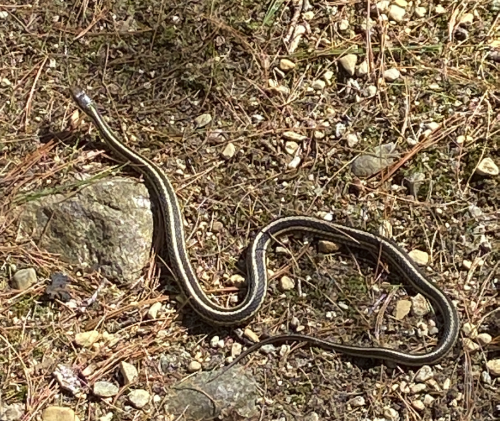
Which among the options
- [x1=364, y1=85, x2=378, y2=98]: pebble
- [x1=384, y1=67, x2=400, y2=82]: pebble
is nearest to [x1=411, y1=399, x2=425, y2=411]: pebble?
[x1=364, y1=85, x2=378, y2=98]: pebble

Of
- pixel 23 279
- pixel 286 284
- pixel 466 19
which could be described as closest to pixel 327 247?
pixel 286 284

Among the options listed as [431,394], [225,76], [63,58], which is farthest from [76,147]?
[431,394]

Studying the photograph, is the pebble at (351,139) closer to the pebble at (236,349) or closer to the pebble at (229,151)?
the pebble at (229,151)

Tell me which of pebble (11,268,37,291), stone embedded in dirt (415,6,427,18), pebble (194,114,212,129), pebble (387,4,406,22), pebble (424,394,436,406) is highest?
stone embedded in dirt (415,6,427,18)

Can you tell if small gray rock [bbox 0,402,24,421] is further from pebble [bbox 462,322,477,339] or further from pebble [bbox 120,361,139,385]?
pebble [bbox 462,322,477,339]

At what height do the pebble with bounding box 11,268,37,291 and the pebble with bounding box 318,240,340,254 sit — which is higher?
the pebble with bounding box 318,240,340,254

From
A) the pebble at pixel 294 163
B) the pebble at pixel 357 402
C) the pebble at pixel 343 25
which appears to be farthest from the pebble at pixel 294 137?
the pebble at pixel 357 402
